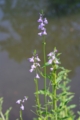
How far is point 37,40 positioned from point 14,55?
1.48ft

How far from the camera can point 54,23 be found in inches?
167

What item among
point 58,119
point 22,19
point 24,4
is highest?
point 24,4

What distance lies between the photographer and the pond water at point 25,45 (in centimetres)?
292

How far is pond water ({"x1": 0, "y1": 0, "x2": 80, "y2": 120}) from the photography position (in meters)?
2.92

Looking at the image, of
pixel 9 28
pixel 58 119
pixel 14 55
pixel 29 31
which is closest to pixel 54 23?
pixel 29 31

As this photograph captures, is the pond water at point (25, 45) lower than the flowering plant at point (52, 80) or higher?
higher

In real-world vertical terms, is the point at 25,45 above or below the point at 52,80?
above

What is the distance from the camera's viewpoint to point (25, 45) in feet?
12.4

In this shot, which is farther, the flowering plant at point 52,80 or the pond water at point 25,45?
the pond water at point 25,45

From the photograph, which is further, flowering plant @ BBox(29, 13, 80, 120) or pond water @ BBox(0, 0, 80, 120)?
pond water @ BBox(0, 0, 80, 120)

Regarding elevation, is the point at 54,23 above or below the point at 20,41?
above

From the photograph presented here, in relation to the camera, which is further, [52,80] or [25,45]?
[25,45]

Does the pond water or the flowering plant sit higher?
the pond water

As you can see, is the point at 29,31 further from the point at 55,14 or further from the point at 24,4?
the point at 24,4
